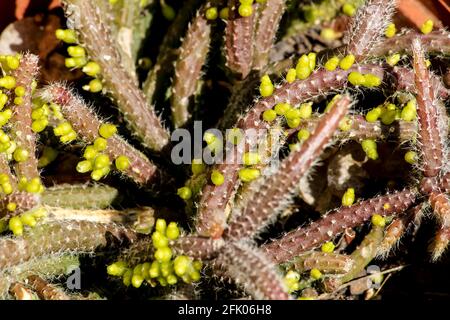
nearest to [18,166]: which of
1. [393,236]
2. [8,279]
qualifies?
[8,279]

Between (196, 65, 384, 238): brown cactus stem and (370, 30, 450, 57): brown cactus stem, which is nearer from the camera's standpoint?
(196, 65, 384, 238): brown cactus stem

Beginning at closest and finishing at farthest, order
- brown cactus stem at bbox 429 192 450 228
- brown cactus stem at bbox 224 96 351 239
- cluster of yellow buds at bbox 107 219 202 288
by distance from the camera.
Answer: brown cactus stem at bbox 224 96 351 239 < cluster of yellow buds at bbox 107 219 202 288 < brown cactus stem at bbox 429 192 450 228

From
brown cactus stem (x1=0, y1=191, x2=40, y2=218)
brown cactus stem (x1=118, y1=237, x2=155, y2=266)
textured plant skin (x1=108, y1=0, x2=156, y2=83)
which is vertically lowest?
brown cactus stem (x1=118, y1=237, x2=155, y2=266)

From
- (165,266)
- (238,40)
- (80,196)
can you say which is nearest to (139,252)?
(165,266)

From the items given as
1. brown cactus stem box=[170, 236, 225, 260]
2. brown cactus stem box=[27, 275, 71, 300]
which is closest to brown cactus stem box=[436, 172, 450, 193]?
brown cactus stem box=[170, 236, 225, 260]

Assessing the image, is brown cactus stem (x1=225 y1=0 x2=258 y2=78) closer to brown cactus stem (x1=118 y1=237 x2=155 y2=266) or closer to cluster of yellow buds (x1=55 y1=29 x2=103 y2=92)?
cluster of yellow buds (x1=55 y1=29 x2=103 y2=92)
